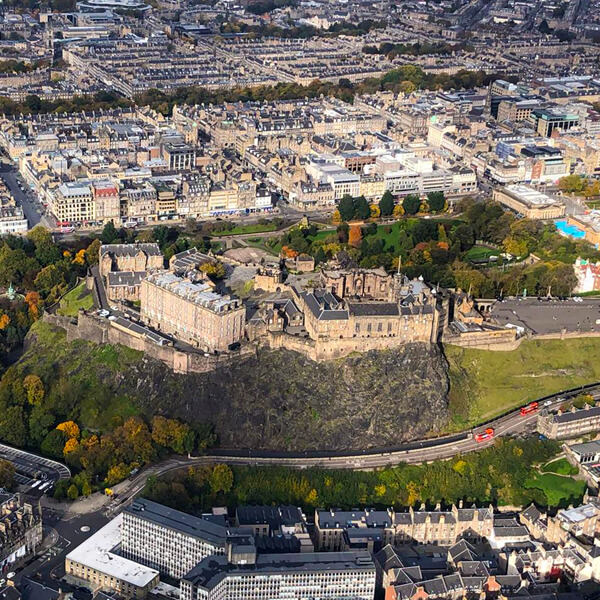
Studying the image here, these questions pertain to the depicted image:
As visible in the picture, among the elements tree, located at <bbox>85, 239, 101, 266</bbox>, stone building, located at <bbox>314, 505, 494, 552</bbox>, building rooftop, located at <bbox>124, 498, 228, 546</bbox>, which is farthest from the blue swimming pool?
building rooftop, located at <bbox>124, 498, 228, 546</bbox>

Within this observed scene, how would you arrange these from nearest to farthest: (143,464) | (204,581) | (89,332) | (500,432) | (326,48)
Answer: (204,581)
(143,464)
(500,432)
(89,332)
(326,48)

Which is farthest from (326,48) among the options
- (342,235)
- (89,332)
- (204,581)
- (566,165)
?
(204,581)

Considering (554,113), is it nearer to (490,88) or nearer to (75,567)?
(490,88)

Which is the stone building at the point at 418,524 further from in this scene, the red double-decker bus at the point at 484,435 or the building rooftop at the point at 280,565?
the red double-decker bus at the point at 484,435

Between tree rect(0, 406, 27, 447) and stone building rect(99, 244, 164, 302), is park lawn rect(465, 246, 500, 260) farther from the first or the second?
tree rect(0, 406, 27, 447)

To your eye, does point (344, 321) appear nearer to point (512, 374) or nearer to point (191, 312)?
point (191, 312)

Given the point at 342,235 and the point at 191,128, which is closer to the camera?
the point at 342,235
